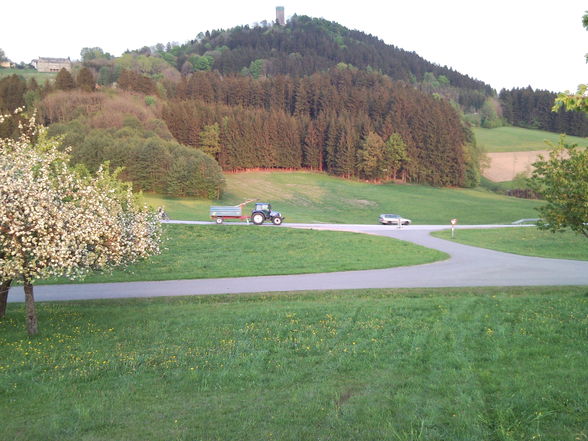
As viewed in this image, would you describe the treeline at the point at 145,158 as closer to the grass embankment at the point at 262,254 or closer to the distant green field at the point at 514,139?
the grass embankment at the point at 262,254

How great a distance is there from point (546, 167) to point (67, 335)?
15.8 m

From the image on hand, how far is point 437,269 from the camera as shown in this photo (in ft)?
75.8

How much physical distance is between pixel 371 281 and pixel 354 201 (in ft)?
159

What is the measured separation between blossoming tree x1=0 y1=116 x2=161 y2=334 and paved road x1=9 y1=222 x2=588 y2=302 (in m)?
5.63

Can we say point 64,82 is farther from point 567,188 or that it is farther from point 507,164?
point 567,188

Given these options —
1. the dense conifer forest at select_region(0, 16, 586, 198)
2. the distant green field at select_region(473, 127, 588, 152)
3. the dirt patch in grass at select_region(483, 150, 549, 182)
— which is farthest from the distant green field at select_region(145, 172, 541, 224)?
the distant green field at select_region(473, 127, 588, 152)

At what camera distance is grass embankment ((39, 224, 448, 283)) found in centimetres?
2236

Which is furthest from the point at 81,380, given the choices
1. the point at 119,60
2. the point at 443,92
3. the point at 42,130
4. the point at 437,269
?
the point at 443,92

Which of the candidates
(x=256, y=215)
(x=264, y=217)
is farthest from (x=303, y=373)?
(x=256, y=215)

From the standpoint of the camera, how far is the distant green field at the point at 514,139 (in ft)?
372

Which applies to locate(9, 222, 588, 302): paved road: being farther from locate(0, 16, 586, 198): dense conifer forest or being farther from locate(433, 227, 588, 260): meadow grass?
locate(0, 16, 586, 198): dense conifer forest

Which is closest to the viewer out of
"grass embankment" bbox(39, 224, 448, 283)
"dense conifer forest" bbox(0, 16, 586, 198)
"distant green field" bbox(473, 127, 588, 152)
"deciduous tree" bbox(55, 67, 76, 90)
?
"grass embankment" bbox(39, 224, 448, 283)

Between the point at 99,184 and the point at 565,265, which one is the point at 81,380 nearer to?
the point at 99,184

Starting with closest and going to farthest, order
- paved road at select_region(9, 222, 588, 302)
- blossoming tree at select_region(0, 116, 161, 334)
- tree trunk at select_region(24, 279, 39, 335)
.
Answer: blossoming tree at select_region(0, 116, 161, 334), tree trunk at select_region(24, 279, 39, 335), paved road at select_region(9, 222, 588, 302)
